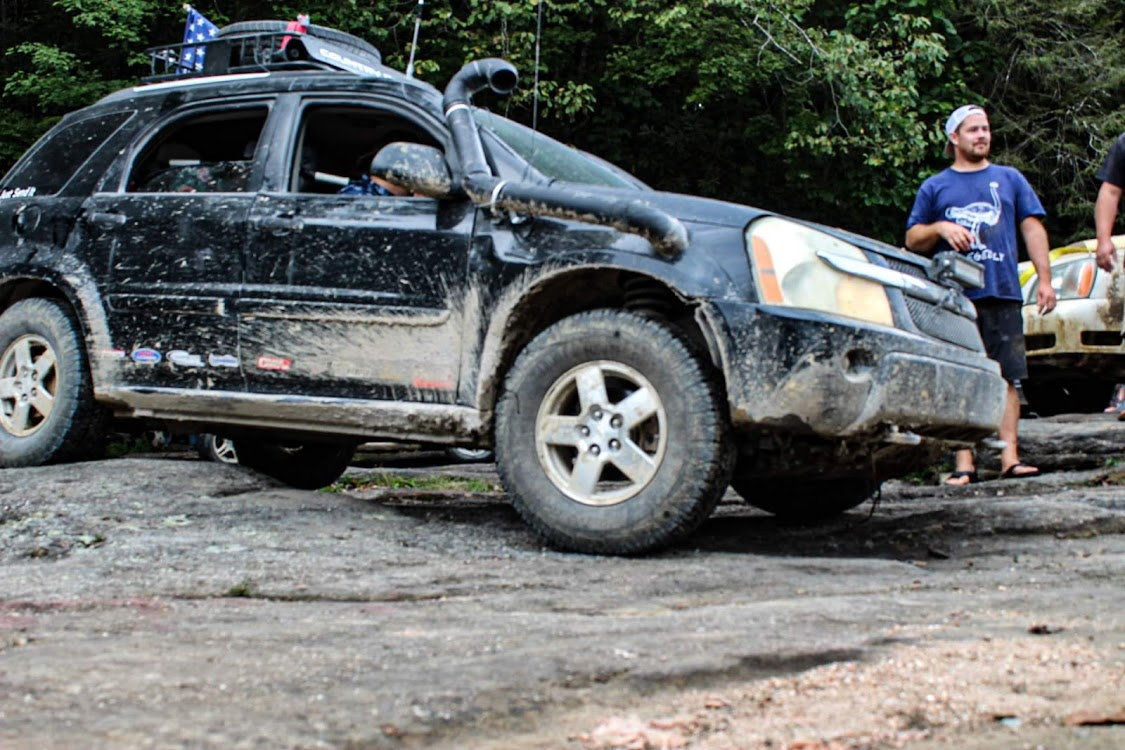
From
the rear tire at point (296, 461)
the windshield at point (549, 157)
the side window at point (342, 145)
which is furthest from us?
the rear tire at point (296, 461)

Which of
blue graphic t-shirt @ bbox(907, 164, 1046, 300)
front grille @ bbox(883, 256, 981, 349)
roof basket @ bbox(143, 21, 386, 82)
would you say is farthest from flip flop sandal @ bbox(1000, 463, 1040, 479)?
roof basket @ bbox(143, 21, 386, 82)

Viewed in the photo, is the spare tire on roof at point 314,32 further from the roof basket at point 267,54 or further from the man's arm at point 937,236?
the man's arm at point 937,236

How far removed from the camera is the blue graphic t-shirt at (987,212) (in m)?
6.46

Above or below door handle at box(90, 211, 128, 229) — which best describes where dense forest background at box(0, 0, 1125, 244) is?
above

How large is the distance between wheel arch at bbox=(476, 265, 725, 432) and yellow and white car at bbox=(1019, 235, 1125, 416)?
602cm

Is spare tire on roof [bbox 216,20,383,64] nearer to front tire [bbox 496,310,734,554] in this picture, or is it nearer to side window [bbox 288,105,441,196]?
side window [bbox 288,105,441,196]

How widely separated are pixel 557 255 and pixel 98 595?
1855 mm

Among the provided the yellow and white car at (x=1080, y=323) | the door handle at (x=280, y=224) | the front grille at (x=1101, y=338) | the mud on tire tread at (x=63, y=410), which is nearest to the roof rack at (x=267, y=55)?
the door handle at (x=280, y=224)

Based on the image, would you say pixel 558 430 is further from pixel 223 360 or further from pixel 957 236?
pixel 957 236

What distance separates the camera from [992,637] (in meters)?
2.95

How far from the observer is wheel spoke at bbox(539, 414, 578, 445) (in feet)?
Result: 14.7

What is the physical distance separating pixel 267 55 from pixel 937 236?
10.8 ft

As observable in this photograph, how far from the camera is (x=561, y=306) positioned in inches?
→ 192

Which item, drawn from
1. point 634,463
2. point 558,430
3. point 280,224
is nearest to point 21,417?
point 280,224
